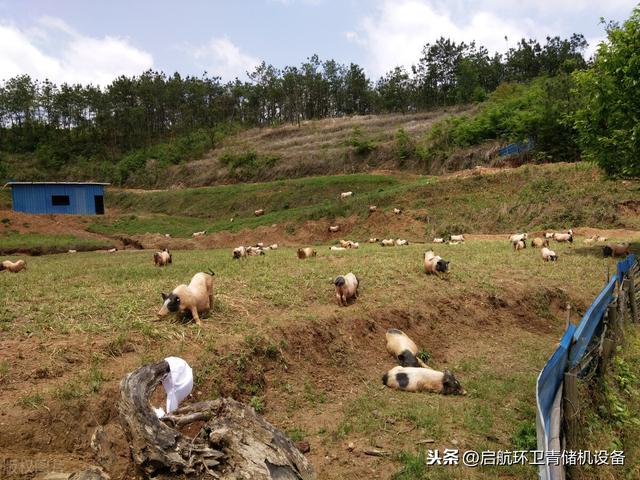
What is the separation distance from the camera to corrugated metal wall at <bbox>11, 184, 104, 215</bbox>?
43906mm

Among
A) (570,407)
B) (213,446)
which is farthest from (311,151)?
(213,446)

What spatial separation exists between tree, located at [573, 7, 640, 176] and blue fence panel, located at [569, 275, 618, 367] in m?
8.97

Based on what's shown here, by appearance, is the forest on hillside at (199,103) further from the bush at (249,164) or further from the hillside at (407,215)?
the hillside at (407,215)

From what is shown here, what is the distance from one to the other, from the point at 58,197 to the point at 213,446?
4684cm

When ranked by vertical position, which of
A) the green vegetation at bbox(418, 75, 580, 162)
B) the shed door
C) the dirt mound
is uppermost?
the green vegetation at bbox(418, 75, 580, 162)

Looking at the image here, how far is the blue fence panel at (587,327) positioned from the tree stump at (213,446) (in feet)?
11.3

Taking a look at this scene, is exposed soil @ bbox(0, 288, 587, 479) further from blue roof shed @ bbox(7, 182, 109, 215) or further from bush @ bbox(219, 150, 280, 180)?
bush @ bbox(219, 150, 280, 180)

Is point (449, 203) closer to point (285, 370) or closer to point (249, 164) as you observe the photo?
point (285, 370)

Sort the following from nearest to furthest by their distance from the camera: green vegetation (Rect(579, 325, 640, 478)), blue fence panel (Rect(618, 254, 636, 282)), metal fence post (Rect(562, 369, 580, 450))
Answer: metal fence post (Rect(562, 369, 580, 450)), green vegetation (Rect(579, 325, 640, 478)), blue fence panel (Rect(618, 254, 636, 282))

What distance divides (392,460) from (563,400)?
2.07 m

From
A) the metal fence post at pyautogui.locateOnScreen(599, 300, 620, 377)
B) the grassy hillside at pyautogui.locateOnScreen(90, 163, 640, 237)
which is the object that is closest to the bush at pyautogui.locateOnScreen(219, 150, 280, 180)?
the grassy hillside at pyautogui.locateOnScreen(90, 163, 640, 237)

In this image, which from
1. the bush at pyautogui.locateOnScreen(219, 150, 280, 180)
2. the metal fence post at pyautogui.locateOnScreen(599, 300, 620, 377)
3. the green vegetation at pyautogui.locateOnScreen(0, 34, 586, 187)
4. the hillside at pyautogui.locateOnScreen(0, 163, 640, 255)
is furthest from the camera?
the green vegetation at pyautogui.locateOnScreen(0, 34, 586, 187)

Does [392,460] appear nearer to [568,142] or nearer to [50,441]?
[50,441]

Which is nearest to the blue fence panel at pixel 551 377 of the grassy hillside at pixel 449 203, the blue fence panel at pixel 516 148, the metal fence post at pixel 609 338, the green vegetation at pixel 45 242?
the metal fence post at pixel 609 338
